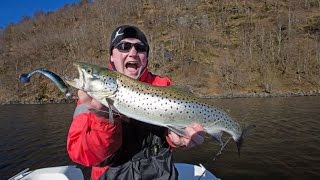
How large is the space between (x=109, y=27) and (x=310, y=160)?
77.8 m

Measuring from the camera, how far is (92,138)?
3.25 m

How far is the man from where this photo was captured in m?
3.34

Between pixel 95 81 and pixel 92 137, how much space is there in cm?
55

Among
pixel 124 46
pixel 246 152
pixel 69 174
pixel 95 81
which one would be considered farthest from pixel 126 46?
pixel 246 152

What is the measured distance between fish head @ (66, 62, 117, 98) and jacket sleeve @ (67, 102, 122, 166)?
0.24 m

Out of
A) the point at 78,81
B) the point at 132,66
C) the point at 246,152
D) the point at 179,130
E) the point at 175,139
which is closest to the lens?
the point at 78,81

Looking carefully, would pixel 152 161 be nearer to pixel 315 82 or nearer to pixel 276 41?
pixel 315 82

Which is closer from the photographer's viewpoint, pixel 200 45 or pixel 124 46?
pixel 124 46

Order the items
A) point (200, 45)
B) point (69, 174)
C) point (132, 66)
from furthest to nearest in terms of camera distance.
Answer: point (200, 45) → point (69, 174) → point (132, 66)

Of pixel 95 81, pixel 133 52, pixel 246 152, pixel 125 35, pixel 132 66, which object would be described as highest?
pixel 125 35

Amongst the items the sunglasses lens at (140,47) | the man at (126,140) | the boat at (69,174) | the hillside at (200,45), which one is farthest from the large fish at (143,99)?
the hillside at (200,45)

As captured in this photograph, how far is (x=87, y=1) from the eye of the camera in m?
118

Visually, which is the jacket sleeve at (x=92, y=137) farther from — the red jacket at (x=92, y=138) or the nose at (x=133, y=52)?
the nose at (x=133, y=52)

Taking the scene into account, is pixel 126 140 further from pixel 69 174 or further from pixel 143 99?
pixel 69 174
